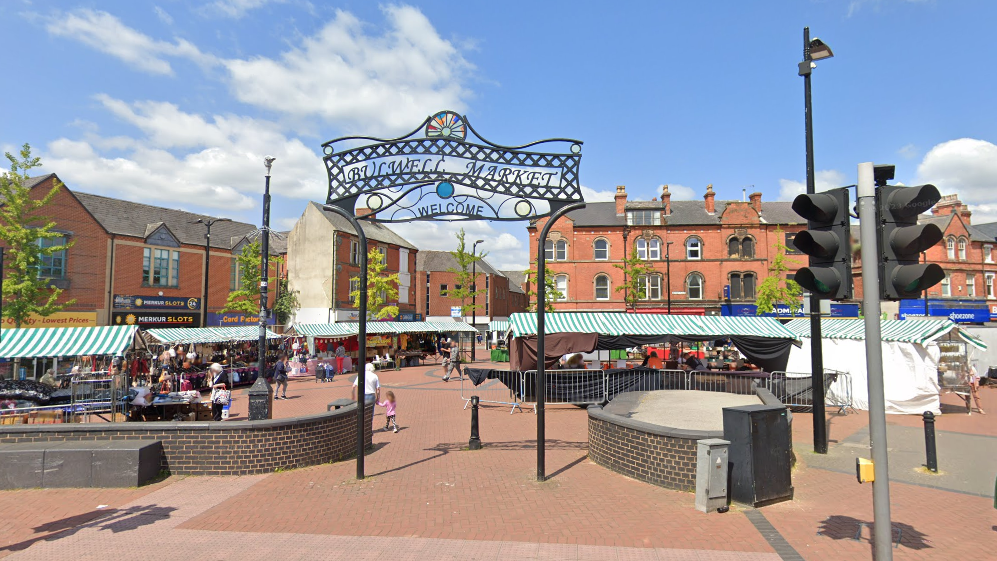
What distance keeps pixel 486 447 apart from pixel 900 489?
6.92 meters

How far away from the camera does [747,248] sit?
42.3 meters

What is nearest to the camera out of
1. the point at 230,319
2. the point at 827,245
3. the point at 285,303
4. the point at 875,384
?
the point at 875,384

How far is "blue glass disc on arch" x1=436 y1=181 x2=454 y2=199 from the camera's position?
9484mm

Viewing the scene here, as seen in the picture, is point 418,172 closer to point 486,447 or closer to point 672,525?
point 486,447

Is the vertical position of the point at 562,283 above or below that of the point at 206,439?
above

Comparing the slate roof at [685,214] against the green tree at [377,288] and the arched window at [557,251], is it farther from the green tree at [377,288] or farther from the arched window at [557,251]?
the green tree at [377,288]

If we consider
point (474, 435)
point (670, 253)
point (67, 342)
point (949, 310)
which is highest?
point (670, 253)

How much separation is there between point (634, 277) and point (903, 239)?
35.3m

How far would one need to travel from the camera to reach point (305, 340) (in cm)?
3462

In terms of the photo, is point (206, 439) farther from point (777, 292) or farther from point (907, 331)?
point (777, 292)

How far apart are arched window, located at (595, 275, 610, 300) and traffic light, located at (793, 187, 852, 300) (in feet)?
126

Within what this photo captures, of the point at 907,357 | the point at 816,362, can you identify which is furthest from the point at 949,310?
the point at 816,362

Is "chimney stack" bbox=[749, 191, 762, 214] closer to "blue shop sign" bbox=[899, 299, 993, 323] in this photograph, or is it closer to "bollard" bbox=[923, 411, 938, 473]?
"blue shop sign" bbox=[899, 299, 993, 323]

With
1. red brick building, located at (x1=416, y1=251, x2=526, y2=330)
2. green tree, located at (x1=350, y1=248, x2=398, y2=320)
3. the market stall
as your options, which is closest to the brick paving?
the market stall
